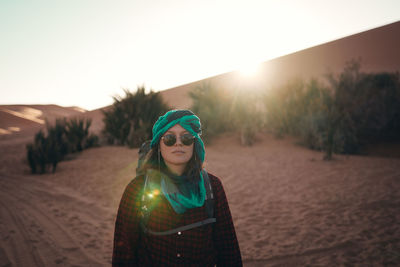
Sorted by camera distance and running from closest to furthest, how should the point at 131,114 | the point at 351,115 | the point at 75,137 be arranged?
the point at 351,115 < the point at 75,137 < the point at 131,114

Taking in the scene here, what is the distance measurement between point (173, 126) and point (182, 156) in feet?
0.74

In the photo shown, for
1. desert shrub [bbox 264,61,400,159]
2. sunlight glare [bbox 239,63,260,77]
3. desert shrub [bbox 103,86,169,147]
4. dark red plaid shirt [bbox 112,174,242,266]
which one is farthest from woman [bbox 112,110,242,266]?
sunlight glare [bbox 239,63,260,77]

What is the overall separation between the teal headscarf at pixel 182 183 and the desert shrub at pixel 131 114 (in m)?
10.8

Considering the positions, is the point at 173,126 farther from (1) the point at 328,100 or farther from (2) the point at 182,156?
(1) the point at 328,100

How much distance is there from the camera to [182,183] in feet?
5.82

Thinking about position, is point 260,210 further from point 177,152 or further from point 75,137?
point 75,137

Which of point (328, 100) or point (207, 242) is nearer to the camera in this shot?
point (207, 242)

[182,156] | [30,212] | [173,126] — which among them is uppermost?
[173,126]

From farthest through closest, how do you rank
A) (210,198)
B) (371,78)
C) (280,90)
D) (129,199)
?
(280,90)
(371,78)
(210,198)
(129,199)

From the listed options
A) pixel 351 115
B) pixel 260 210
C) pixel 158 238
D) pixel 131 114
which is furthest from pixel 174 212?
pixel 351 115

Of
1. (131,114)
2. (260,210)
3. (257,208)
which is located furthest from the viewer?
(131,114)

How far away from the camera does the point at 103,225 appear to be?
15.4ft

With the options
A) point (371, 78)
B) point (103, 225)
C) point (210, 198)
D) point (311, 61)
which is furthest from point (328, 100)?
point (311, 61)

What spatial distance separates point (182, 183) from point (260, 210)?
401 cm
